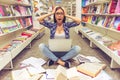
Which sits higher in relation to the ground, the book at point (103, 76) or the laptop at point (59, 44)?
the laptop at point (59, 44)

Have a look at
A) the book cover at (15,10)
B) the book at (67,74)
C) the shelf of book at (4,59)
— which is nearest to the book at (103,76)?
the book at (67,74)

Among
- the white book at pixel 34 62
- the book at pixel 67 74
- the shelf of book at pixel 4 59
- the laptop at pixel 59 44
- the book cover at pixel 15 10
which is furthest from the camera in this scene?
the book cover at pixel 15 10

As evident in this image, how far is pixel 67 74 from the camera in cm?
180

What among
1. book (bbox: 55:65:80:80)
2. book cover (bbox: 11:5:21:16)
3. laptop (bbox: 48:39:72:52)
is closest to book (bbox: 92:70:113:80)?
book (bbox: 55:65:80:80)

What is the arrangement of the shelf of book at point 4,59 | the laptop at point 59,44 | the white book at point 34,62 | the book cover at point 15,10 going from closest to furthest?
1. the shelf of book at point 4,59
2. the laptop at point 59,44
3. the white book at point 34,62
4. the book cover at point 15,10

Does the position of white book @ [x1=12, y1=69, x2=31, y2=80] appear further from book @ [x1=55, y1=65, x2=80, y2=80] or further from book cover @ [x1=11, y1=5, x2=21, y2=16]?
book cover @ [x1=11, y1=5, x2=21, y2=16]

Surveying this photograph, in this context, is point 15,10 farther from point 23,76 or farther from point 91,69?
point 91,69

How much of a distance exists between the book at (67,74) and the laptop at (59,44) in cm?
34

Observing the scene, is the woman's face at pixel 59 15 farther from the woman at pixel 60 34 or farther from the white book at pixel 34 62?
the white book at pixel 34 62

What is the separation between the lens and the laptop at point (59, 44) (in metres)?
2.06

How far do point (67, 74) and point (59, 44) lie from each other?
49 centimetres

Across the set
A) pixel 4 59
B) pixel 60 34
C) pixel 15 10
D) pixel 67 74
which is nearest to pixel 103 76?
pixel 67 74

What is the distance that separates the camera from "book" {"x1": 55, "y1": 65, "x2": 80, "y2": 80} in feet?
5.25

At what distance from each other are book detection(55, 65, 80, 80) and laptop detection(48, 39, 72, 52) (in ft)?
1.13
